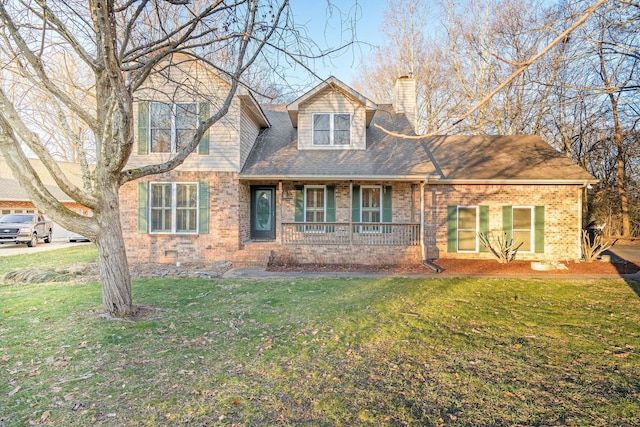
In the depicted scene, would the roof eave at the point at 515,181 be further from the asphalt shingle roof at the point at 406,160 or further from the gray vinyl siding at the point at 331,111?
the gray vinyl siding at the point at 331,111

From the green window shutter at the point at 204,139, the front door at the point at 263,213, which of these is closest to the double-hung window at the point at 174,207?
the green window shutter at the point at 204,139

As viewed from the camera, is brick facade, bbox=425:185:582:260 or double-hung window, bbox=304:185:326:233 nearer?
brick facade, bbox=425:185:582:260

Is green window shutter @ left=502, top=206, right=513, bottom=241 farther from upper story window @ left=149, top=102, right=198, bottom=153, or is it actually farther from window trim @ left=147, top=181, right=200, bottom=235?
upper story window @ left=149, top=102, right=198, bottom=153

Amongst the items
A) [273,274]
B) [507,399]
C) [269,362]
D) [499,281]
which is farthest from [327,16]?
[499,281]

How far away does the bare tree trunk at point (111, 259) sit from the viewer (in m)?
5.23

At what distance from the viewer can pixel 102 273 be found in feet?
17.3

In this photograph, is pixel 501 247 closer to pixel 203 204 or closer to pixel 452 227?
pixel 452 227

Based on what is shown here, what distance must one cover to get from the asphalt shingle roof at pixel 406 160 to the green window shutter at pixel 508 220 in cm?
109

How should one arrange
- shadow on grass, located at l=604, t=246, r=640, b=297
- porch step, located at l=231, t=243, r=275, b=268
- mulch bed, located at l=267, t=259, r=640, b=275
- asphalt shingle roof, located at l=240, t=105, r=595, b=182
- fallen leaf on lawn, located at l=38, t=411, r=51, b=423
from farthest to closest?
asphalt shingle roof, located at l=240, t=105, r=595, b=182 < porch step, located at l=231, t=243, r=275, b=268 < mulch bed, located at l=267, t=259, r=640, b=275 < shadow on grass, located at l=604, t=246, r=640, b=297 < fallen leaf on lawn, located at l=38, t=411, r=51, b=423

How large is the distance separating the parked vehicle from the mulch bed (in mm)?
14529

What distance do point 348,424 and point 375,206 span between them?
999 cm

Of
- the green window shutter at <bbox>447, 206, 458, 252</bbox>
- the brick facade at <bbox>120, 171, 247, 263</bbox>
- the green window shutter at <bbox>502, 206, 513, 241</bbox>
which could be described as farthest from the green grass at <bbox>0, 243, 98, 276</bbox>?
the green window shutter at <bbox>502, 206, 513, 241</bbox>

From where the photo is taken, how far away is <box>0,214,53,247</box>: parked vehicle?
16.5 m

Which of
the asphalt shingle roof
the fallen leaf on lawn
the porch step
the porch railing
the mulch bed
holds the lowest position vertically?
the fallen leaf on lawn
